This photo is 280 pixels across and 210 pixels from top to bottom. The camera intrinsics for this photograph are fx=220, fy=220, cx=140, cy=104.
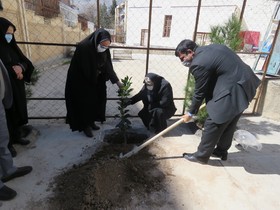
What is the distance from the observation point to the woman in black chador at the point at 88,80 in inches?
114

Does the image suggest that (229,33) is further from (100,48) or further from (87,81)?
(87,81)

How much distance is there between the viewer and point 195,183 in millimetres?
2568

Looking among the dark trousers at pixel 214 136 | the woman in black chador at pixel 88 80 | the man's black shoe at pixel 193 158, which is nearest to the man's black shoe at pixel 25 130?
the woman in black chador at pixel 88 80

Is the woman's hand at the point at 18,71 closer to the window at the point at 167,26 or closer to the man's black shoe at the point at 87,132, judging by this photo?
the man's black shoe at the point at 87,132

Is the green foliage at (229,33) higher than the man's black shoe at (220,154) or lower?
higher

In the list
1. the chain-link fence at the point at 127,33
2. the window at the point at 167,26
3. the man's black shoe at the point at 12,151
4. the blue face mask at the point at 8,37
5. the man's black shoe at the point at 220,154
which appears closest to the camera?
the blue face mask at the point at 8,37

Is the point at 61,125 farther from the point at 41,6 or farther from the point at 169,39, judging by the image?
the point at 169,39

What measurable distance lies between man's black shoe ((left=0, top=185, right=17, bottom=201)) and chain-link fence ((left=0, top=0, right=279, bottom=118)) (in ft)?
7.14

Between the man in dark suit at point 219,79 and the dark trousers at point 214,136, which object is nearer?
the man in dark suit at point 219,79

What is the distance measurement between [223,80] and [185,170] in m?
1.20

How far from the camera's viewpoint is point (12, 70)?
2646 mm

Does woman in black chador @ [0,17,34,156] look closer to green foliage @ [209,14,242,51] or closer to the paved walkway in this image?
the paved walkway

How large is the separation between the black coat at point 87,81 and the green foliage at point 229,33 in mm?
1722

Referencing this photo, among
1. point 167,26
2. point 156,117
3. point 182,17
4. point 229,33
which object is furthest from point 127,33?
point 156,117
